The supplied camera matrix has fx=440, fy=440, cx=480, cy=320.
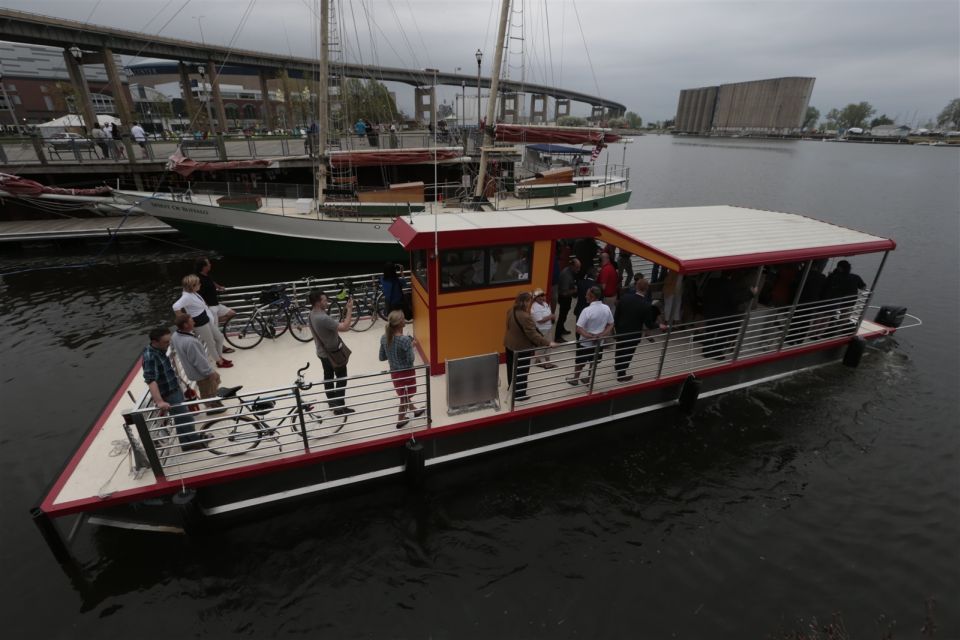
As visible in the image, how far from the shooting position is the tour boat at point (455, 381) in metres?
5.50

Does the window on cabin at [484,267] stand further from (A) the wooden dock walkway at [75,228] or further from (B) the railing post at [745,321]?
(A) the wooden dock walkway at [75,228]

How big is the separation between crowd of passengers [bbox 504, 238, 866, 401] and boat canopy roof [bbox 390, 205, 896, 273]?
1.79 ft

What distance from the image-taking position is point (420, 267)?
7.55 m

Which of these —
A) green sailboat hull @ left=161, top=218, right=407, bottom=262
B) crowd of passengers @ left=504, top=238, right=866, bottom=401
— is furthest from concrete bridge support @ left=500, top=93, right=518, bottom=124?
crowd of passengers @ left=504, top=238, right=866, bottom=401

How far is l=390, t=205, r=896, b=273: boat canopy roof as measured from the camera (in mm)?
6980

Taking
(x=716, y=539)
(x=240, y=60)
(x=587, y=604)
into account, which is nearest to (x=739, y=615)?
(x=716, y=539)

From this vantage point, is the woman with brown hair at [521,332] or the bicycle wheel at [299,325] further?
the bicycle wheel at [299,325]

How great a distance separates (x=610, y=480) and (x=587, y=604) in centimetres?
218

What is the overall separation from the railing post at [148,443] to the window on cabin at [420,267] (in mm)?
4014

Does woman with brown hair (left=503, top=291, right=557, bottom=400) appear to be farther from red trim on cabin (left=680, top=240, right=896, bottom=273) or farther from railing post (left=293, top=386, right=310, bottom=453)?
railing post (left=293, top=386, right=310, bottom=453)

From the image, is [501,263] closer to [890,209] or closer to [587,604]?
[587,604]

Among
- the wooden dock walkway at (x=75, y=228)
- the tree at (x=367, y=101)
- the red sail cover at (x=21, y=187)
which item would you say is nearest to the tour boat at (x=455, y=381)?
Answer: the red sail cover at (x=21, y=187)

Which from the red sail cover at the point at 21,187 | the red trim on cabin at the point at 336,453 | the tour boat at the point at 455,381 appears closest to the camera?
the red trim on cabin at the point at 336,453

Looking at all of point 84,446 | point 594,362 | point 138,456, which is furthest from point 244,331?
point 594,362
